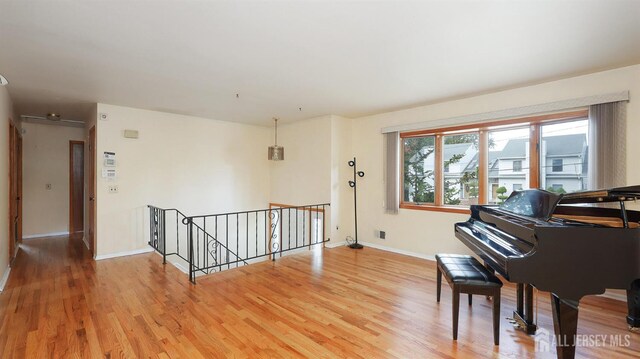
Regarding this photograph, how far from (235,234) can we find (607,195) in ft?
18.8

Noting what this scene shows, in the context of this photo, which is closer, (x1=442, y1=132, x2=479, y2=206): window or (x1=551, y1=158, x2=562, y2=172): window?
(x1=551, y1=158, x2=562, y2=172): window

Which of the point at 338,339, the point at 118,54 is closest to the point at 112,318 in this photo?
the point at 338,339

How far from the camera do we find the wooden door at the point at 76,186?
248 inches

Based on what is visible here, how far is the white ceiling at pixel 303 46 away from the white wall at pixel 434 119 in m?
0.21

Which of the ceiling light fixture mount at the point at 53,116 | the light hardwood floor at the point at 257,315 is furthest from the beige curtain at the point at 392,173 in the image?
the ceiling light fixture mount at the point at 53,116

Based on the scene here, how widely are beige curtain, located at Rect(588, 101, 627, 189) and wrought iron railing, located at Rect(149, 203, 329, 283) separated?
3675 mm

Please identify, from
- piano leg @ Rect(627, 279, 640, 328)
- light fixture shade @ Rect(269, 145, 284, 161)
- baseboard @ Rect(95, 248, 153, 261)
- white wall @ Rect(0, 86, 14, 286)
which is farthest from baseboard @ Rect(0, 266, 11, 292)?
piano leg @ Rect(627, 279, 640, 328)

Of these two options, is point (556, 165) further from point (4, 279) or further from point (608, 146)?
point (4, 279)

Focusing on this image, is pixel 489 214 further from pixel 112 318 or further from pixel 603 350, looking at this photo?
pixel 112 318

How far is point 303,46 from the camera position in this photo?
2.51 m

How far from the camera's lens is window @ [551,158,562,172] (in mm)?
3469

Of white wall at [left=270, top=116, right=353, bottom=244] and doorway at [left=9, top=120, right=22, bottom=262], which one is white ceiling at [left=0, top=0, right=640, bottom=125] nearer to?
doorway at [left=9, top=120, right=22, bottom=262]

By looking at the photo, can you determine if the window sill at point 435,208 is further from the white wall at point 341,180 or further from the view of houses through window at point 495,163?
the white wall at point 341,180

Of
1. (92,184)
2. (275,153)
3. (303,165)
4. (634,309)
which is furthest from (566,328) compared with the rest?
(92,184)
